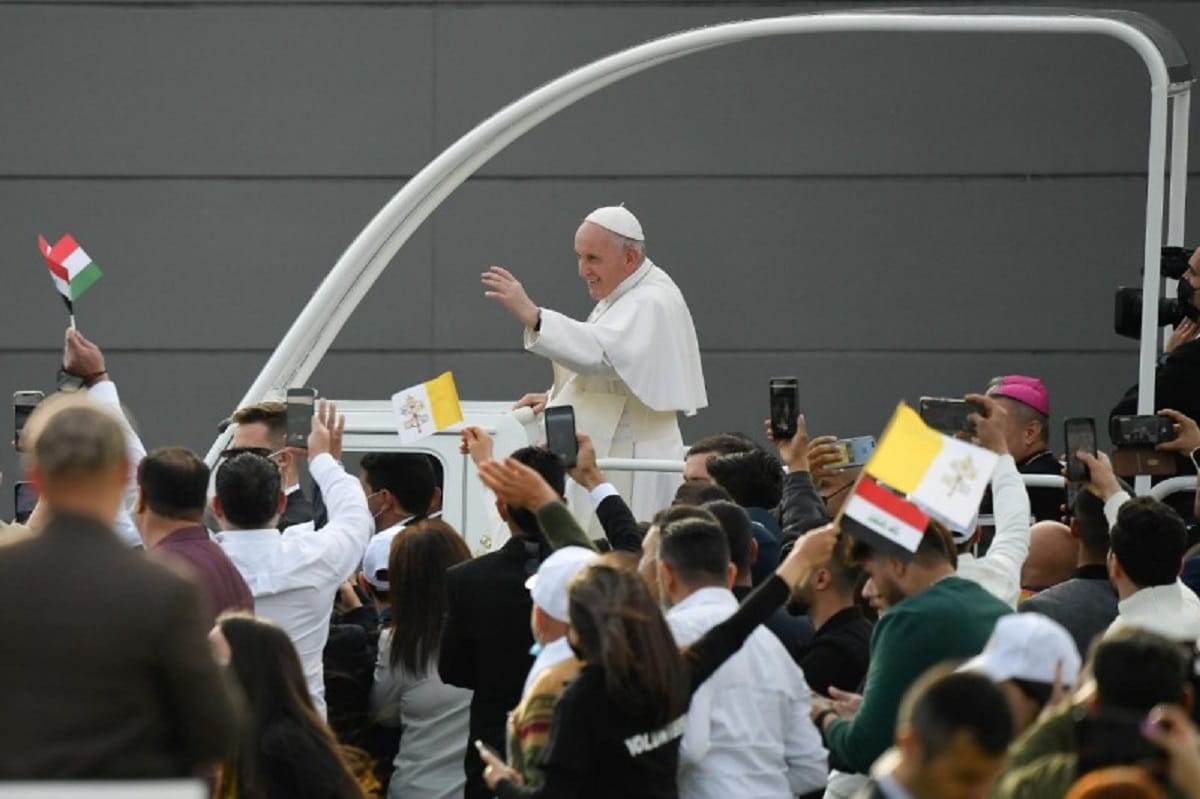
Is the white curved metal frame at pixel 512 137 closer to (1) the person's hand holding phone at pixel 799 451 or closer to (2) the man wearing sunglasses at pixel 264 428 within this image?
(2) the man wearing sunglasses at pixel 264 428

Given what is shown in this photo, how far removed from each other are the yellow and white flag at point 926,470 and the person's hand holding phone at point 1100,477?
146cm

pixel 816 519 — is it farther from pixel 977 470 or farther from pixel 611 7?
pixel 611 7

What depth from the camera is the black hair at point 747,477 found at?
7250 millimetres

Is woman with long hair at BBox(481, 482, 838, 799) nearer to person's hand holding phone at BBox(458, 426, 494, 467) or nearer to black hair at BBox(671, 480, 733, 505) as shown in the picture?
person's hand holding phone at BBox(458, 426, 494, 467)

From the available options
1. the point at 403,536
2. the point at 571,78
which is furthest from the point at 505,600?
the point at 571,78

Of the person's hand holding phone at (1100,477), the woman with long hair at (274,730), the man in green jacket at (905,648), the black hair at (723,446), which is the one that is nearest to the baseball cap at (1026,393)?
the black hair at (723,446)

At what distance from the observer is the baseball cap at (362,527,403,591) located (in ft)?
25.5

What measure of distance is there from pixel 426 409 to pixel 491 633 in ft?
4.47

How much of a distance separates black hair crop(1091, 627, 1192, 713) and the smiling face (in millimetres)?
4997

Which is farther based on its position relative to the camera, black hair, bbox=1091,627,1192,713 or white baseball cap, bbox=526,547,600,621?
white baseball cap, bbox=526,547,600,621

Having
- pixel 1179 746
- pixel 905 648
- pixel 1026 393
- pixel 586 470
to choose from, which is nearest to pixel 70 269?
pixel 586 470

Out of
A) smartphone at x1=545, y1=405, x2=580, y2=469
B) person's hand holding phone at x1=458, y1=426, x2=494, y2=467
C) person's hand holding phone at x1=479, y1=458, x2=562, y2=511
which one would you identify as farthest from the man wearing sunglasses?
person's hand holding phone at x1=479, y1=458, x2=562, y2=511

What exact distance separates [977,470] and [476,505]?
3.82m

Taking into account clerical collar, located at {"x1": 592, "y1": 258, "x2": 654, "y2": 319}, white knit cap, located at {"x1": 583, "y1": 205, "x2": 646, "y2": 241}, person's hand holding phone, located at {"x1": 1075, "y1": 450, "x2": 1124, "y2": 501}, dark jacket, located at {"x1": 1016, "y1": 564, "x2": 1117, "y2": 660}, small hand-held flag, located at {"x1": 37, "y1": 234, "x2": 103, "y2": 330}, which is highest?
white knit cap, located at {"x1": 583, "y1": 205, "x2": 646, "y2": 241}
